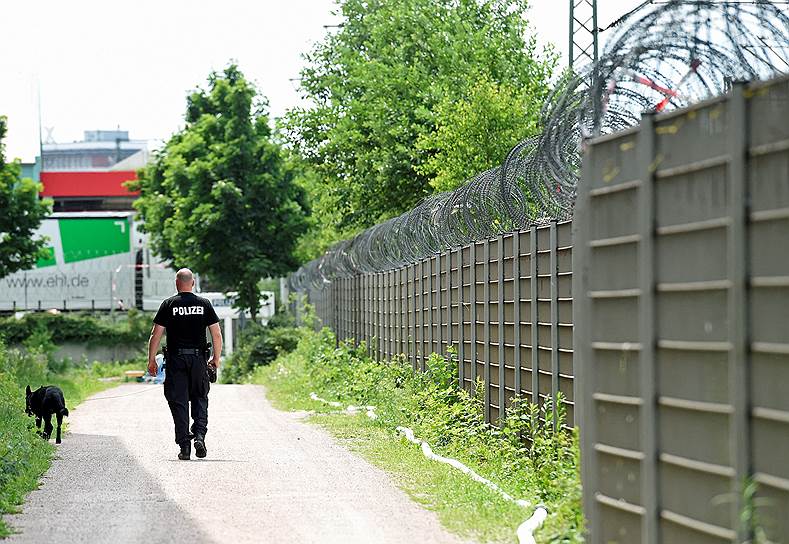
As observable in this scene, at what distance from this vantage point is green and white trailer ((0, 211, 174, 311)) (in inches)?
2339

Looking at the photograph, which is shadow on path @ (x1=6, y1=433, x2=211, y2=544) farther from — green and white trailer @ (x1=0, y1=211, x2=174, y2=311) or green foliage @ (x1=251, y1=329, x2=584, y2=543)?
green and white trailer @ (x1=0, y1=211, x2=174, y2=311)

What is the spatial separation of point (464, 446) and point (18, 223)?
3665 cm

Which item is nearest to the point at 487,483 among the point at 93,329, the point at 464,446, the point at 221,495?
the point at 221,495

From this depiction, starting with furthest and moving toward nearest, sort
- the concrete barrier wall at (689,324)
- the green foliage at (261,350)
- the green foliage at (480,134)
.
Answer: the green foliage at (261,350) < the green foliage at (480,134) < the concrete barrier wall at (689,324)

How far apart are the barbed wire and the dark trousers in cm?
304

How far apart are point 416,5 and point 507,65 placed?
17.2 feet

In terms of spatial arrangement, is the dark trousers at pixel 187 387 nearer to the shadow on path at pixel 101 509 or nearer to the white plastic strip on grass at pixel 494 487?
the shadow on path at pixel 101 509

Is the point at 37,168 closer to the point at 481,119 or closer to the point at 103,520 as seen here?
the point at 481,119

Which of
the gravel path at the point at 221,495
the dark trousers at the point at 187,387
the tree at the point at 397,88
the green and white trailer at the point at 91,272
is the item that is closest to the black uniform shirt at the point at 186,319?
the dark trousers at the point at 187,387

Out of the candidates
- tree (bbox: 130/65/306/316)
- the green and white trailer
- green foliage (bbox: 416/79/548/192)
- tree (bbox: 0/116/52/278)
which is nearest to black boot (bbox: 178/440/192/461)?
green foliage (bbox: 416/79/548/192)

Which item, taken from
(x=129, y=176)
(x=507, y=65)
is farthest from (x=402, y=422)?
(x=129, y=176)

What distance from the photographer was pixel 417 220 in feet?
61.9

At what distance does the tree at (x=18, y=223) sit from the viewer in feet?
155

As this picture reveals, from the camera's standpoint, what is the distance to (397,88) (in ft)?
135
